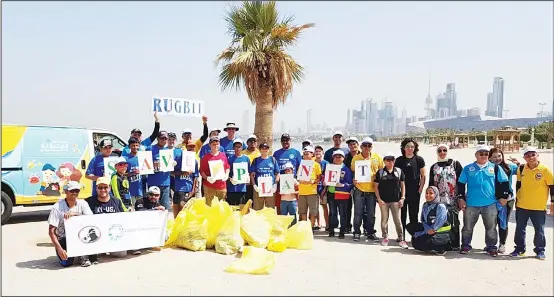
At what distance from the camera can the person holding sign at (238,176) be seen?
7633 millimetres

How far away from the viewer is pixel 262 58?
1150cm

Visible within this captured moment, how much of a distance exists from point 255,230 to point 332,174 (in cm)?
182

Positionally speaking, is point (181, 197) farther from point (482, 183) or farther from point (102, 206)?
point (482, 183)

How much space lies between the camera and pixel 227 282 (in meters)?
5.01

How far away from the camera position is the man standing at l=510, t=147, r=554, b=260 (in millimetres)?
6281

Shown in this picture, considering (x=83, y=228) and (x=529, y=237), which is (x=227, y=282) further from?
(x=529, y=237)

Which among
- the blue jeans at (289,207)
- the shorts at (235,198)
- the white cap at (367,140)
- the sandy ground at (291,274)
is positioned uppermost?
the white cap at (367,140)

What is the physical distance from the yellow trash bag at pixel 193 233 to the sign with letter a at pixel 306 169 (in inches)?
80.0

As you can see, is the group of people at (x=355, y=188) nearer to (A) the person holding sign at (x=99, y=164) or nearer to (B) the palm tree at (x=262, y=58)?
(A) the person holding sign at (x=99, y=164)

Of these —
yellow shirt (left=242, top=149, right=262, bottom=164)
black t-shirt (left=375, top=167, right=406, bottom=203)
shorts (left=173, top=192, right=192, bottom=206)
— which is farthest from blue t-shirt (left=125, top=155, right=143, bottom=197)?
black t-shirt (left=375, top=167, right=406, bottom=203)

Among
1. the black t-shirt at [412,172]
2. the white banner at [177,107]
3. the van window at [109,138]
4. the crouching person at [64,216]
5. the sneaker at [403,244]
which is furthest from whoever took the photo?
the white banner at [177,107]

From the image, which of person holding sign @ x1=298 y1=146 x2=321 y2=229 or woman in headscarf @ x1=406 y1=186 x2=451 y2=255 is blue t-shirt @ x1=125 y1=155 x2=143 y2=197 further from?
woman in headscarf @ x1=406 y1=186 x2=451 y2=255

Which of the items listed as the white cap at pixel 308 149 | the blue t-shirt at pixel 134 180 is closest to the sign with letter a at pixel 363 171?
the white cap at pixel 308 149

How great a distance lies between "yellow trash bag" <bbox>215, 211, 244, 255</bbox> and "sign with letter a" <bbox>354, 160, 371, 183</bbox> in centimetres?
228
